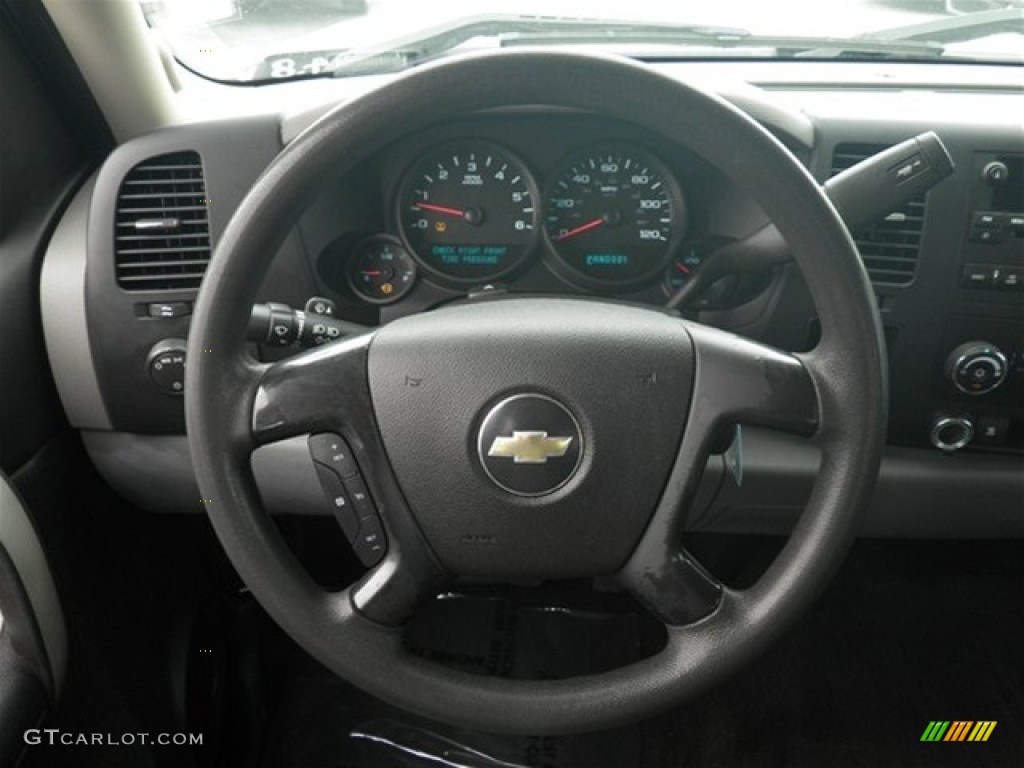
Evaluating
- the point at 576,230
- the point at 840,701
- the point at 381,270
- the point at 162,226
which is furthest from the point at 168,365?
the point at 840,701

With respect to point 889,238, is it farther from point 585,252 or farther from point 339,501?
point 339,501

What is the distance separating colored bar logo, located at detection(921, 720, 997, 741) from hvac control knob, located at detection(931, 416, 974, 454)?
2.11 feet

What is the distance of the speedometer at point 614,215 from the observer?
1.26 meters

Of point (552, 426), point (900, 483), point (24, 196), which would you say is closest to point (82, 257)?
point (24, 196)

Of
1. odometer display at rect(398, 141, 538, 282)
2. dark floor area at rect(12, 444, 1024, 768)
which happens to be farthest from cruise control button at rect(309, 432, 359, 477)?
dark floor area at rect(12, 444, 1024, 768)

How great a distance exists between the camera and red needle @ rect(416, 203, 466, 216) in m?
1.28

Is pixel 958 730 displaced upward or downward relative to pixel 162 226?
downward

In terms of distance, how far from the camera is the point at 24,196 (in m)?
1.33

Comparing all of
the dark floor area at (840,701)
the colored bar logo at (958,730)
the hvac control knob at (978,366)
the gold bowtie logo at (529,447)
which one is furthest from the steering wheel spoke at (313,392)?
the colored bar logo at (958,730)

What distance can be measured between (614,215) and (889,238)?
1.12 ft

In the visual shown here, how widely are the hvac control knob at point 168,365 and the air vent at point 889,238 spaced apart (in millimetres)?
854

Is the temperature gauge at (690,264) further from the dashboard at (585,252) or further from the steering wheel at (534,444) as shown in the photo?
the steering wheel at (534,444)

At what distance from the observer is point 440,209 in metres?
1.28

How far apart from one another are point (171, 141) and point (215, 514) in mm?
595
